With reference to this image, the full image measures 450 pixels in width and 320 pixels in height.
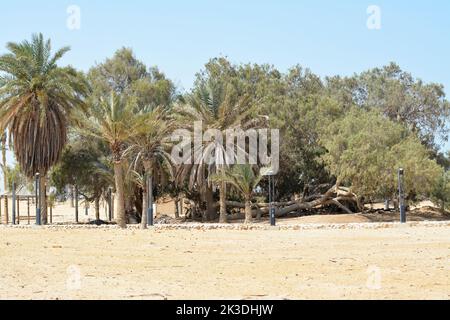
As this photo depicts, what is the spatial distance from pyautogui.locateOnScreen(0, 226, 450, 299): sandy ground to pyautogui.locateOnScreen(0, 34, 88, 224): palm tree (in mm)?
16564

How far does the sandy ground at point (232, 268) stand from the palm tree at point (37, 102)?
16564mm

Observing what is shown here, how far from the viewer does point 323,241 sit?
20328mm

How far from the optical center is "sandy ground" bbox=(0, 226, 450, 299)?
995cm

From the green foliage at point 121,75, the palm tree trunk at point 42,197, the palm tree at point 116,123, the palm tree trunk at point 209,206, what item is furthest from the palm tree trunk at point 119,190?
the green foliage at point 121,75

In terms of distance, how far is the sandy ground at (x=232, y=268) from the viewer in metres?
9.95

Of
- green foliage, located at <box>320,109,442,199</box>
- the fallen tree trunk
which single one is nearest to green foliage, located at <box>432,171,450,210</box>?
green foliage, located at <box>320,109,442,199</box>

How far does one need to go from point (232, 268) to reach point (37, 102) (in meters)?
26.9

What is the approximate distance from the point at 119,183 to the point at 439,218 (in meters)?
19.0

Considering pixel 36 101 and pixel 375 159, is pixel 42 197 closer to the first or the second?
pixel 36 101

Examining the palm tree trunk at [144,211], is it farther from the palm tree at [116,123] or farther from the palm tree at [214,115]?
the palm tree at [214,115]

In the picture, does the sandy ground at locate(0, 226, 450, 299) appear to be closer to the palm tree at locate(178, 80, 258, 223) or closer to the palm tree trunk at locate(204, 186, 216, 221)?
the palm tree at locate(178, 80, 258, 223)
